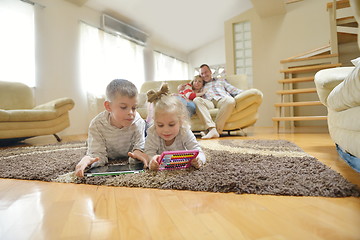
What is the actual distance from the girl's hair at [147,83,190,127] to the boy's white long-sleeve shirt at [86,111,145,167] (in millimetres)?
201

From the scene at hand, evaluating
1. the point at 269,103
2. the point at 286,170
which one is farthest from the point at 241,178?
the point at 269,103

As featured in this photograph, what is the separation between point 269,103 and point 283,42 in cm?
111

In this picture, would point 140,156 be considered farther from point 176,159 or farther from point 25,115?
point 25,115

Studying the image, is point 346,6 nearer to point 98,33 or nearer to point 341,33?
point 341,33

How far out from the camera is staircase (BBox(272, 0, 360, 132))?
300cm

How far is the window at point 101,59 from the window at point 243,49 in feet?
7.22

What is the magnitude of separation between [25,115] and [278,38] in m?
4.15

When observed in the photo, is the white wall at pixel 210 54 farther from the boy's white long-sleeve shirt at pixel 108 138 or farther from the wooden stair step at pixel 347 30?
the boy's white long-sleeve shirt at pixel 108 138

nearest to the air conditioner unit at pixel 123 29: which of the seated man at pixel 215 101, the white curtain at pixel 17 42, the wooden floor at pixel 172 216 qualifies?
the white curtain at pixel 17 42

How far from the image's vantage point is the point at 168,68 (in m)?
6.84

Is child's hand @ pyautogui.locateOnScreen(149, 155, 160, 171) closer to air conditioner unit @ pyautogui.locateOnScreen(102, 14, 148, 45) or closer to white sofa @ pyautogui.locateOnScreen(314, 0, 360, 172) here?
white sofa @ pyautogui.locateOnScreen(314, 0, 360, 172)

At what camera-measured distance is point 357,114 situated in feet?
3.29

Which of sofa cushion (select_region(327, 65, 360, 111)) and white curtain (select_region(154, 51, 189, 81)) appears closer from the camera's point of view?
sofa cushion (select_region(327, 65, 360, 111))

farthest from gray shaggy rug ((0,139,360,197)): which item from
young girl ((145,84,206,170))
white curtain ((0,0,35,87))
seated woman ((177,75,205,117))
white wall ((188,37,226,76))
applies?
white wall ((188,37,226,76))
